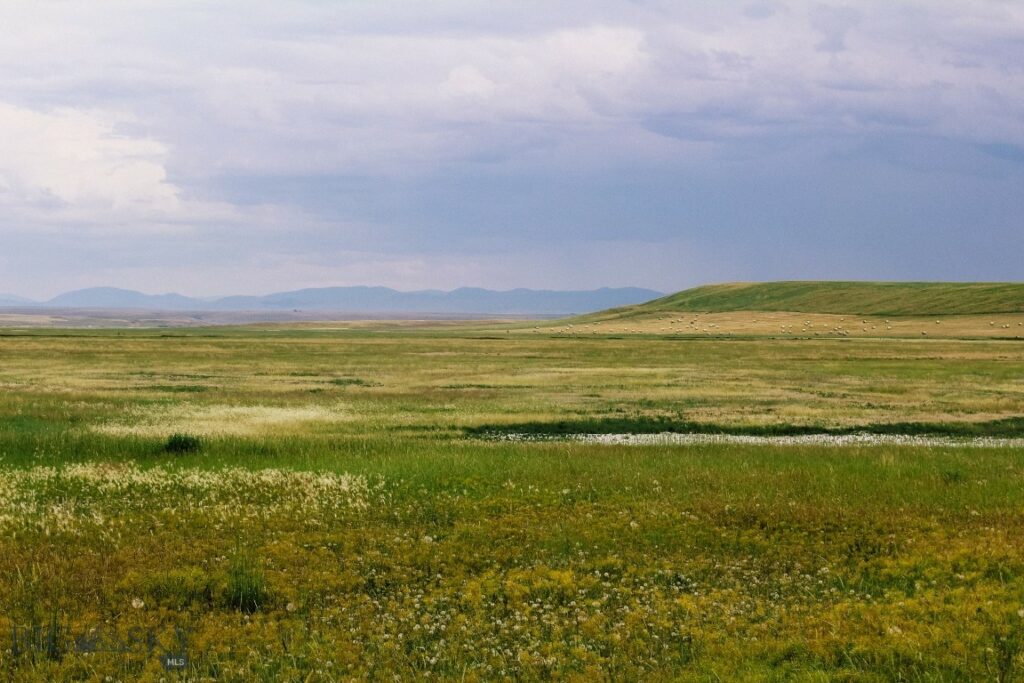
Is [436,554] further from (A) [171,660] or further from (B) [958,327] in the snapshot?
(B) [958,327]

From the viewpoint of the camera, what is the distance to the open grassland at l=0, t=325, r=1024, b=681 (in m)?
12.3

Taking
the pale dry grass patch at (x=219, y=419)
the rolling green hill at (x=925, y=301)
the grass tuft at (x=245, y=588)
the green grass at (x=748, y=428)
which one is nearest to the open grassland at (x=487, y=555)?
the grass tuft at (x=245, y=588)

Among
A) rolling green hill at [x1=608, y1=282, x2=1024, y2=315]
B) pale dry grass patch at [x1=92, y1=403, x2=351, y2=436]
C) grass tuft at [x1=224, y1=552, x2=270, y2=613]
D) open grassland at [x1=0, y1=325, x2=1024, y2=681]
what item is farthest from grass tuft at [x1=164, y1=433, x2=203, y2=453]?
rolling green hill at [x1=608, y1=282, x2=1024, y2=315]

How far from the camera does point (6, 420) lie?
117 feet

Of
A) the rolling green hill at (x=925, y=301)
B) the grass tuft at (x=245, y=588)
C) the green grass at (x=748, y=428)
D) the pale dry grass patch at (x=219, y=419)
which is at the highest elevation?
the rolling green hill at (x=925, y=301)

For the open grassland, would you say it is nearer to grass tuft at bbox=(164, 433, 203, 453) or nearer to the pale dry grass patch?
grass tuft at bbox=(164, 433, 203, 453)

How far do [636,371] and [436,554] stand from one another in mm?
53502

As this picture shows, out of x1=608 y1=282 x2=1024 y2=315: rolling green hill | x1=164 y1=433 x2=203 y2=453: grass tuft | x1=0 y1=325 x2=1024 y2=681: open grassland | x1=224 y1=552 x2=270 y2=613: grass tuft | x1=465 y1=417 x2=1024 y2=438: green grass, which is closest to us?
x1=0 y1=325 x2=1024 y2=681: open grassland

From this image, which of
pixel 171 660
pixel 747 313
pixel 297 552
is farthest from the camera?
pixel 747 313

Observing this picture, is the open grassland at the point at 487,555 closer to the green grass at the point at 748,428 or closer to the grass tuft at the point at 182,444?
the grass tuft at the point at 182,444

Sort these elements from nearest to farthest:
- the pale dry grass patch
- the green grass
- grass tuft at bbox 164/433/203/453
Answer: grass tuft at bbox 164/433/203/453, the pale dry grass patch, the green grass

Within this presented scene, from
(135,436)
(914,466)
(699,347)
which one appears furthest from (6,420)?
(699,347)

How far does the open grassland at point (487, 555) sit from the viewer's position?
40.2 ft

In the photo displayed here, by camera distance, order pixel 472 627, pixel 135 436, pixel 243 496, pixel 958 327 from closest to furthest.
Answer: pixel 472 627, pixel 243 496, pixel 135 436, pixel 958 327
